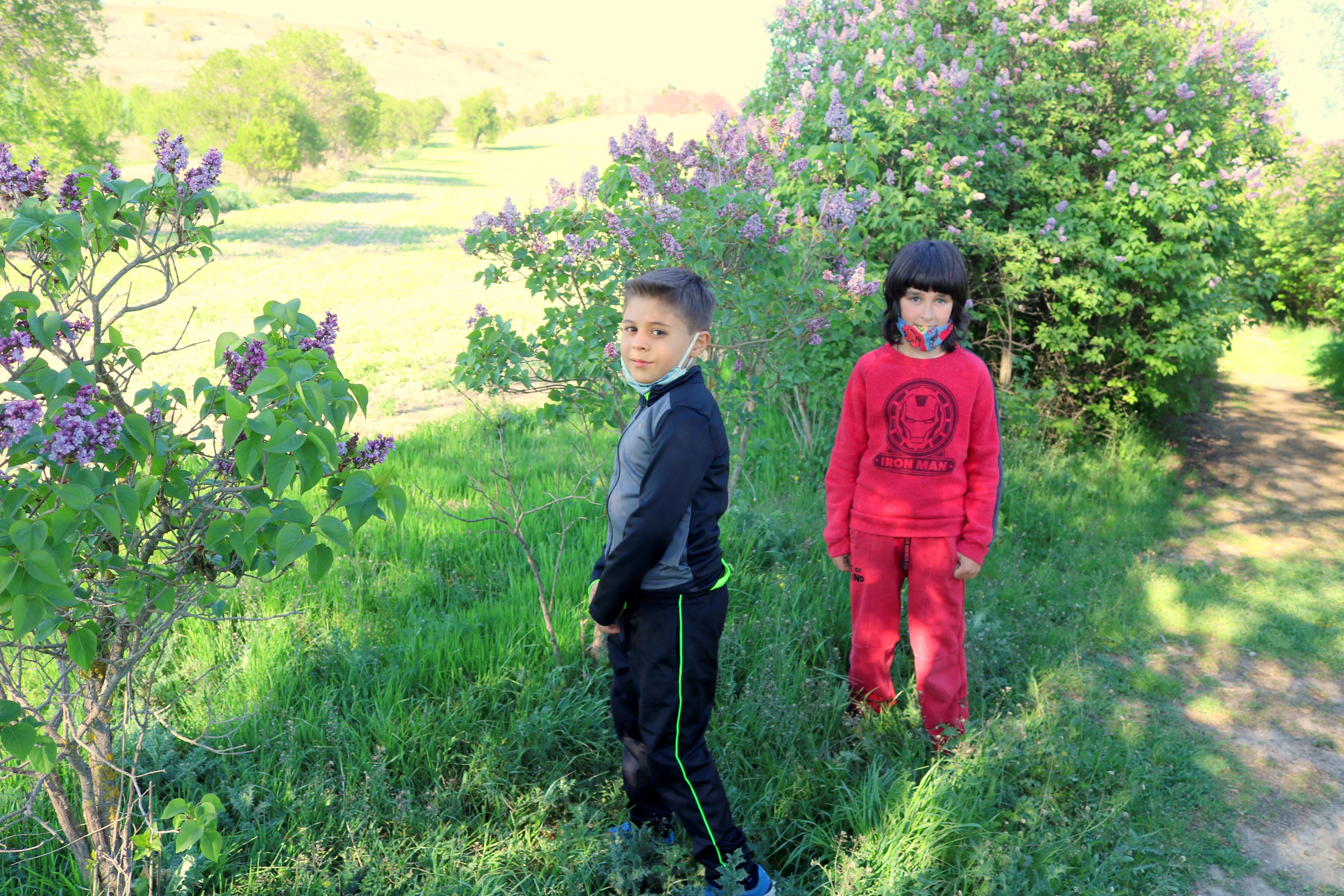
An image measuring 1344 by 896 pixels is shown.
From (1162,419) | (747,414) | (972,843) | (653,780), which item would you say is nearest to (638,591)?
(653,780)

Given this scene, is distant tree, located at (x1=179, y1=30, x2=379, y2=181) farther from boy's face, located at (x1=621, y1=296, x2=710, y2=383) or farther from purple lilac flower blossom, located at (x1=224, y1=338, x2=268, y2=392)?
purple lilac flower blossom, located at (x1=224, y1=338, x2=268, y2=392)

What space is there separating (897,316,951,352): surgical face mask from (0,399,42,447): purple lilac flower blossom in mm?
2665

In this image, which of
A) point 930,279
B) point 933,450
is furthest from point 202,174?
point 933,450

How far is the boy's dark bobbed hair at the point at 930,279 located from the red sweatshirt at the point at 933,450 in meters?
0.11

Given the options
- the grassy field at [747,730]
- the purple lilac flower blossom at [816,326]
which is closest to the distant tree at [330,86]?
the grassy field at [747,730]

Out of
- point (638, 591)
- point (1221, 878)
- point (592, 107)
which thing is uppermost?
point (592, 107)

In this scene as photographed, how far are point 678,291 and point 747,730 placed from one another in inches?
71.5

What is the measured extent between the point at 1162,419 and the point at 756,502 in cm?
594

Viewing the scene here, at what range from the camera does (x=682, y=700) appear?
7.65ft

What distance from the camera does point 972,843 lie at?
267 centimetres

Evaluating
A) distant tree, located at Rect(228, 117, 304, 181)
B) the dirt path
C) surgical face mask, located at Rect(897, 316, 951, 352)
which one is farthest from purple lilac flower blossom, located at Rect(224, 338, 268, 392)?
distant tree, located at Rect(228, 117, 304, 181)

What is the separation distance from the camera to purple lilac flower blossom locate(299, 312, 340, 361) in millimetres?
1767

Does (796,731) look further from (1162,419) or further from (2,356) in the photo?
(1162,419)

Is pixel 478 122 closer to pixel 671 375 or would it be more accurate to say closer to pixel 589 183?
pixel 589 183
